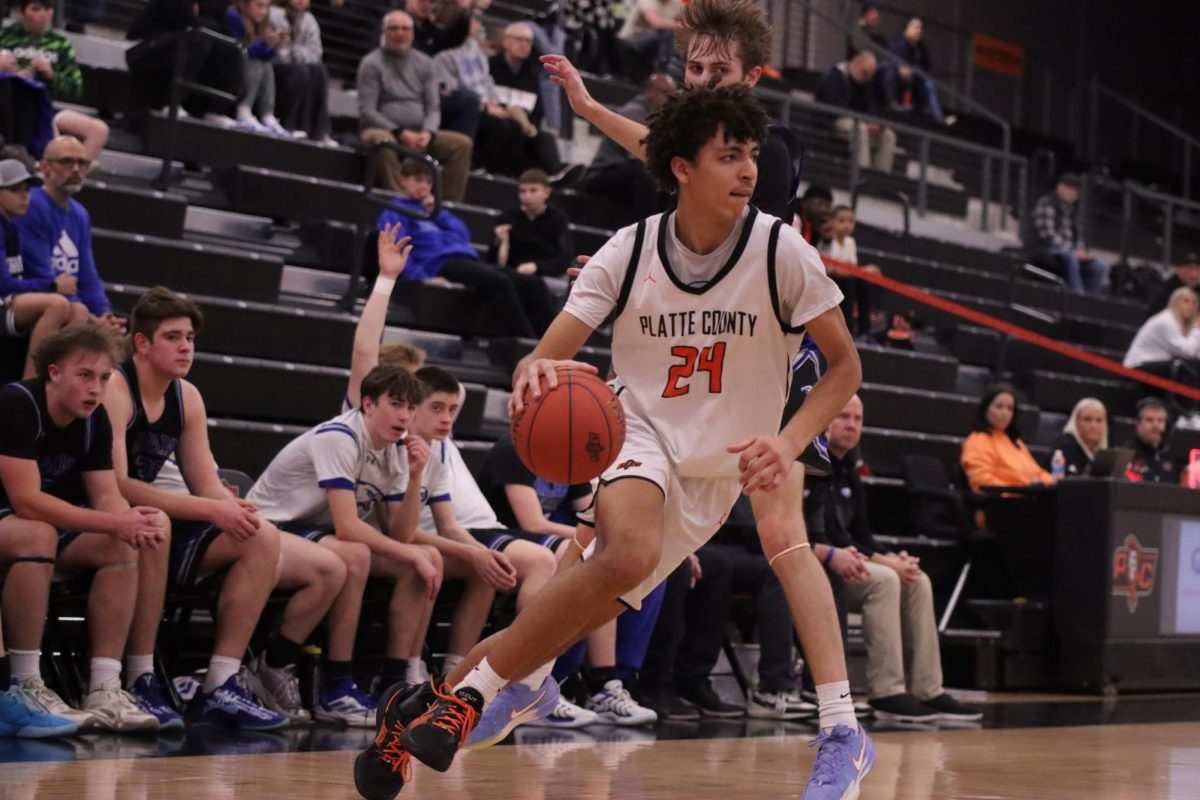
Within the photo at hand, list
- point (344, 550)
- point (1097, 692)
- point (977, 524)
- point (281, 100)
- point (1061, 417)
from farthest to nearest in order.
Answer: point (1061, 417), point (281, 100), point (977, 524), point (1097, 692), point (344, 550)

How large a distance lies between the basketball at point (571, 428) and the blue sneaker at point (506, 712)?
69 cm

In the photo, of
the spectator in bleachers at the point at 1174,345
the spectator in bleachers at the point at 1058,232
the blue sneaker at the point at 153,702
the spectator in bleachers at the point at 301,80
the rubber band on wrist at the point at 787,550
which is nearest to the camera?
the rubber band on wrist at the point at 787,550

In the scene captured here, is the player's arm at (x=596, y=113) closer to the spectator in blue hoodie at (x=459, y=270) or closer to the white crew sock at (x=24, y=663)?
the white crew sock at (x=24, y=663)

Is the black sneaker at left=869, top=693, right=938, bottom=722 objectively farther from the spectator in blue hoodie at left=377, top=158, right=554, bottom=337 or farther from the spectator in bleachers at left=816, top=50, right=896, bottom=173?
the spectator in bleachers at left=816, top=50, right=896, bottom=173

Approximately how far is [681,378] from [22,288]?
13.2 ft

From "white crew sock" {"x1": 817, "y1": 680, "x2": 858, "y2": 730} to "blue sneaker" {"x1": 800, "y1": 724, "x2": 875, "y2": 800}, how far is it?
17 mm

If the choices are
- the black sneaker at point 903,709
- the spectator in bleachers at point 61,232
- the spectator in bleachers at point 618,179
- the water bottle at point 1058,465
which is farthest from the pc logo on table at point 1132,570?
the spectator in bleachers at point 61,232

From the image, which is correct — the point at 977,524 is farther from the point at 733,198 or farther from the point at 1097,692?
the point at 733,198

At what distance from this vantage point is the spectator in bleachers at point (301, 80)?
10625 millimetres

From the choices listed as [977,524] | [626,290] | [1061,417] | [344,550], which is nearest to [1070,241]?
[1061,417]

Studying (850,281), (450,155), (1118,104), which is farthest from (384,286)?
(1118,104)

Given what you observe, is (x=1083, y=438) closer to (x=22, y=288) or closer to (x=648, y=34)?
(x=648, y=34)

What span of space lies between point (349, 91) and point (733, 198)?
8.91 m

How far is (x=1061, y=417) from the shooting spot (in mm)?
13445
